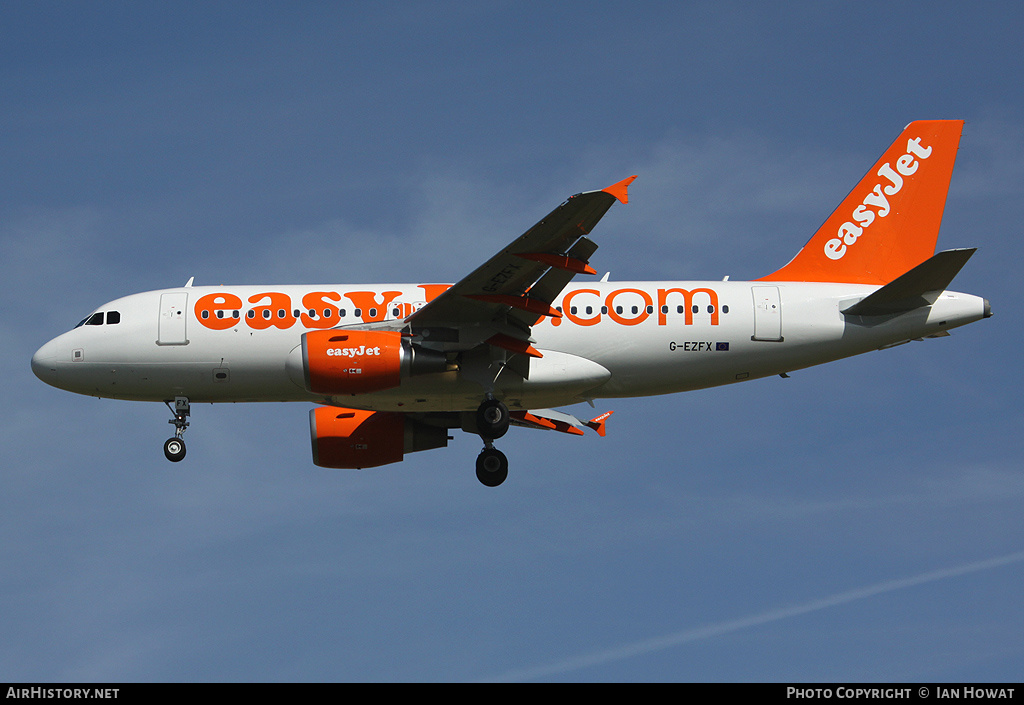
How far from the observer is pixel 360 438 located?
3103cm

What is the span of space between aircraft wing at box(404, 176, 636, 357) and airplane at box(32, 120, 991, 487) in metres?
0.04

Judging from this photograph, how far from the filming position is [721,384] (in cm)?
2906

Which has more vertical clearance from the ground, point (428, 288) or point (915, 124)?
point (915, 124)

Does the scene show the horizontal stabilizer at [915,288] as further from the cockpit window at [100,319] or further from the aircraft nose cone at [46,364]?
the aircraft nose cone at [46,364]

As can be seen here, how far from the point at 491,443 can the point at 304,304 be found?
222 inches

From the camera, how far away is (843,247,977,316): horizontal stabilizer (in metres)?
27.2

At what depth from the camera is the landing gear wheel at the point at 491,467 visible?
2969 centimetres

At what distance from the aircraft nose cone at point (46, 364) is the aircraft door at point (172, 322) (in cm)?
291

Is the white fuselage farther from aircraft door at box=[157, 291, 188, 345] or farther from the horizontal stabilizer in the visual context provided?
the horizontal stabilizer

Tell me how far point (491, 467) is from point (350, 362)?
5153 mm

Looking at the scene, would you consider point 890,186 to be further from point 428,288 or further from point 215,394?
point 215,394

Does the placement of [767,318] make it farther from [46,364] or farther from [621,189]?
[46,364]
